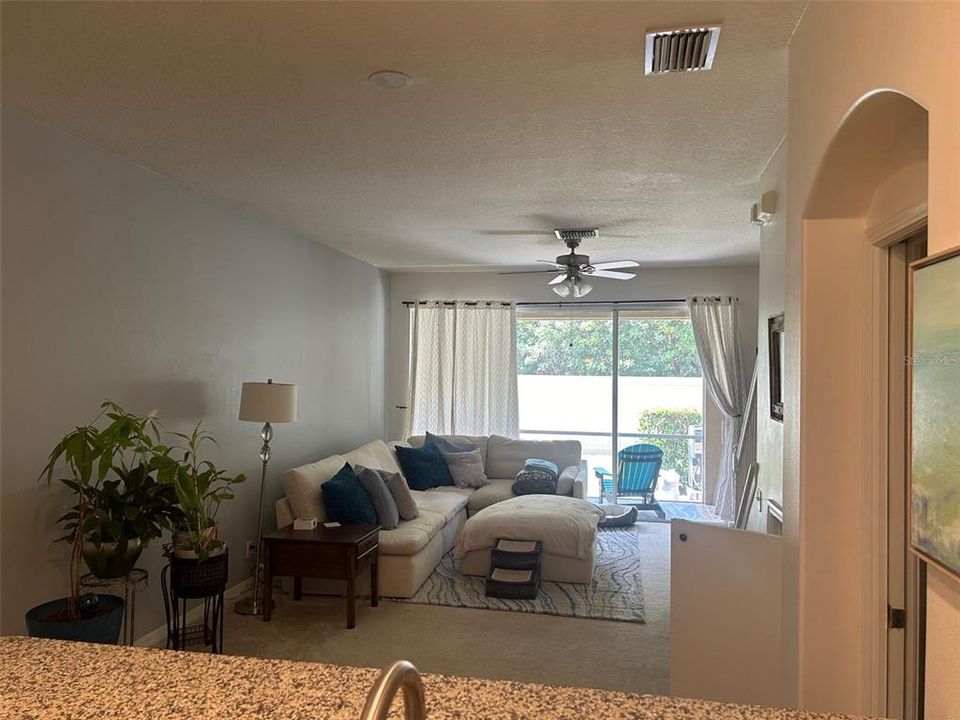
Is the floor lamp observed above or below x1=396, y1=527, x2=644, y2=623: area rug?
above

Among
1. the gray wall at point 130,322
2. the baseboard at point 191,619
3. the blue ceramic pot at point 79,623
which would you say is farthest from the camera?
the baseboard at point 191,619

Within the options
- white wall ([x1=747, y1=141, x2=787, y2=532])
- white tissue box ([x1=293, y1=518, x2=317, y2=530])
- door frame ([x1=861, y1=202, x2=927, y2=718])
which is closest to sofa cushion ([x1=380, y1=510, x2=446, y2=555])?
white tissue box ([x1=293, y1=518, x2=317, y2=530])

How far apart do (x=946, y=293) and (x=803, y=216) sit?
0.87 m

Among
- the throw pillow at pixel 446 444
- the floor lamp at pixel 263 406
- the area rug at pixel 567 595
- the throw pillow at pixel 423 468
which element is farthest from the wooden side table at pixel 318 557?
the throw pillow at pixel 446 444

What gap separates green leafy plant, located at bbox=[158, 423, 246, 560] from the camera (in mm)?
2982

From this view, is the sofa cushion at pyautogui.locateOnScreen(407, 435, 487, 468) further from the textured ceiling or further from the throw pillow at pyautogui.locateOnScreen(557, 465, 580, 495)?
the textured ceiling

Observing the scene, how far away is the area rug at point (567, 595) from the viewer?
4.27 metres

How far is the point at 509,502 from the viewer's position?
5309 mm

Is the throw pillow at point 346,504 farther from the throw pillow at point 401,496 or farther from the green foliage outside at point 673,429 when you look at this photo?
the green foliage outside at point 673,429

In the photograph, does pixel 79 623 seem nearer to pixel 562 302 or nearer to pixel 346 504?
pixel 346 504

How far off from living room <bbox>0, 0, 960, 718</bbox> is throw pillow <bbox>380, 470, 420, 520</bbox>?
2.50 ft

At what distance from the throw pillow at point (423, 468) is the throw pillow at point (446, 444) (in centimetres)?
15

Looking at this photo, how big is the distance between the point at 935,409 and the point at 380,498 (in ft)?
12.9

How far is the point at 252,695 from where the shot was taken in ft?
3.69
